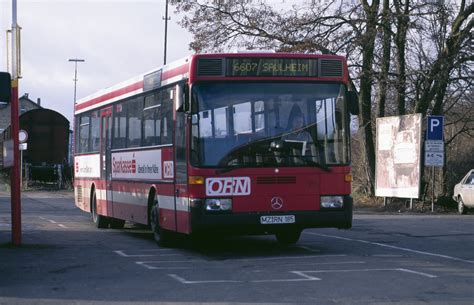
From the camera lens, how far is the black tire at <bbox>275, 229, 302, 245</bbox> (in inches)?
663

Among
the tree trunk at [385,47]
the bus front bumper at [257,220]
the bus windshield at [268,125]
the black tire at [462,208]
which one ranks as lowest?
the black tire at [462,208]

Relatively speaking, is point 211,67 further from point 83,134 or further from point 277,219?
point 83,134

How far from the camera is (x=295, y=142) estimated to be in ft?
47.1

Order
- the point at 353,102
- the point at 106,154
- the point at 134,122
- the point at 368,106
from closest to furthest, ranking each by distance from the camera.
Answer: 1. the point at 353,102
2. the point at 134,122
3. the point at 106,154
4. the point at 368,106

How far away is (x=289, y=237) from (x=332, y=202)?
8.95 ft

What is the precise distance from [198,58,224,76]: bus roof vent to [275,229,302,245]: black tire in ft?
12.7

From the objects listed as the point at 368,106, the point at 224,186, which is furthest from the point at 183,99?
the point at 368,106

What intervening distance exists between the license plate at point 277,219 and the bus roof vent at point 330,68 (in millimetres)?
2413

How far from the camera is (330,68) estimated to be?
48.4 ft

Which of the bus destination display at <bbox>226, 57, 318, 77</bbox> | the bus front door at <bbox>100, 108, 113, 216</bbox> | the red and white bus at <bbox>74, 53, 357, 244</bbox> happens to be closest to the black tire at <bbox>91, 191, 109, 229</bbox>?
the bus front door at <bbox>100, 108, 113, 216</bbox>

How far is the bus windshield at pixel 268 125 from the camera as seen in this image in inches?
555

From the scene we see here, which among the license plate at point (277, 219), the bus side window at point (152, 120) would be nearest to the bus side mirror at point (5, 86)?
the bus side window at point (152, 120)

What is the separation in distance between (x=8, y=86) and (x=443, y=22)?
74.2 ft

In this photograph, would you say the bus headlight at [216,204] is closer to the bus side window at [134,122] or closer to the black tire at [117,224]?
the bus side window at [134,122]
